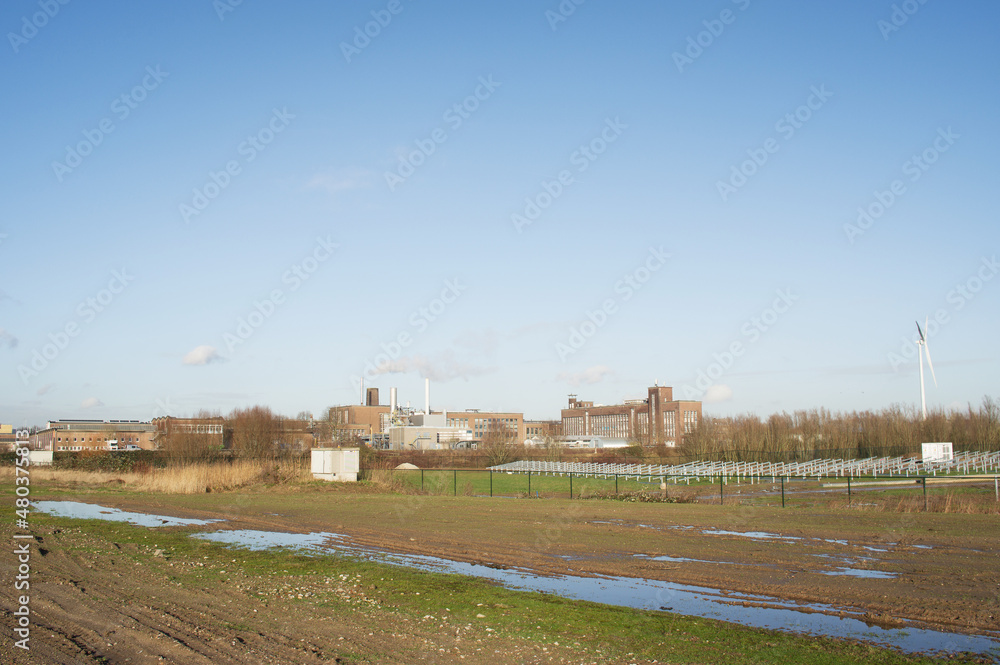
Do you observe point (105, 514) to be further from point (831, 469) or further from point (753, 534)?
point (831, 469)

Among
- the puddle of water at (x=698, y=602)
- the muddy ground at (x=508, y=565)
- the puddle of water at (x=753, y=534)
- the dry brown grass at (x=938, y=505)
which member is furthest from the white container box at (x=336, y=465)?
the puddle of water at (x=753, y=534)

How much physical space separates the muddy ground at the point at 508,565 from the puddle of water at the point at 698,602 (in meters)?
0.58

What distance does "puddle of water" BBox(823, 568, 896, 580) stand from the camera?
14373mm

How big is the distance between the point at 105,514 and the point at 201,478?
40.6 ft

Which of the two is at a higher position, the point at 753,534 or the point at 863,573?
the point at 863,573

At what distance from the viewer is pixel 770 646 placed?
9.44 m

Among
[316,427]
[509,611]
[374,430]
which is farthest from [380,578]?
[374,430]

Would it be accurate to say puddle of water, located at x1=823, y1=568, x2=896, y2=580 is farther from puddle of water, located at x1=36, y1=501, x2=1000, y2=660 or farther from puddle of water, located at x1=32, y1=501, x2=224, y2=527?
puddle of water, located at x1=32, y1=501, x2=224, y2=527

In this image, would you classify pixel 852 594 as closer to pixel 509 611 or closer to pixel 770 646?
pixel 770 646

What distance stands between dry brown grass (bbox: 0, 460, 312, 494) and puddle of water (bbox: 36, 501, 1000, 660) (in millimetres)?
21639

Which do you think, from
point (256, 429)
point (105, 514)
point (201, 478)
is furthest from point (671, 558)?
point (256, 429)

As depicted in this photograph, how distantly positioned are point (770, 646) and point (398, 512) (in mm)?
21231

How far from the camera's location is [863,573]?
14828 millimetres

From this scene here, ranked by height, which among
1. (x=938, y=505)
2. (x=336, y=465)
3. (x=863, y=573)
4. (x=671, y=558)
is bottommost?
(x=938, y=505)
